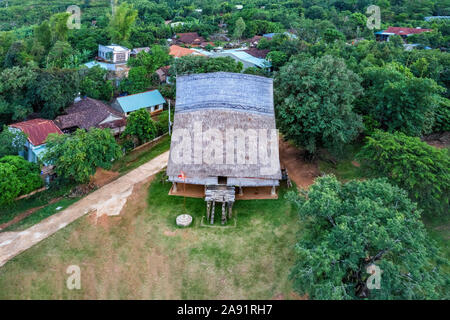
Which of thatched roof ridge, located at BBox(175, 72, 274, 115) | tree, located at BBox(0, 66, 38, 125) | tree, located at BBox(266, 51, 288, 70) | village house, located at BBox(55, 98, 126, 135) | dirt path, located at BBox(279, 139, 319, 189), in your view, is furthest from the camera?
tree, located at BBox(266, 51, 288, 70)

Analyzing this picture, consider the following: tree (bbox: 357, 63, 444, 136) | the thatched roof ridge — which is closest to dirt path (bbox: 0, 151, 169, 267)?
the thatched roof ridge

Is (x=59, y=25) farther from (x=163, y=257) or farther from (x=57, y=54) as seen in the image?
(x=163, y=257)

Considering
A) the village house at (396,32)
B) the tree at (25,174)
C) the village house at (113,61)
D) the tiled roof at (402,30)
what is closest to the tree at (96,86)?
the village house at (113,61)

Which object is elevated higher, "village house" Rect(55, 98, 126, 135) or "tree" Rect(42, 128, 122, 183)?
"tree" Rect(42, 128, 122, 183)

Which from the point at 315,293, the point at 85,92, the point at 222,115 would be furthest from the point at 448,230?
the point at 85,92

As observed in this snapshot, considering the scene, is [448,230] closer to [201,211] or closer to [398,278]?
[398,278]

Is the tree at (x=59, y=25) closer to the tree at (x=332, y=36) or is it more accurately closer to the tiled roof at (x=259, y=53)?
the tiled roof at (x=259, y=53)

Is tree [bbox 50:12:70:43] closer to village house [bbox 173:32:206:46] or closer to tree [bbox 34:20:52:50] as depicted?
tree [bbox 34:20:52:50]
